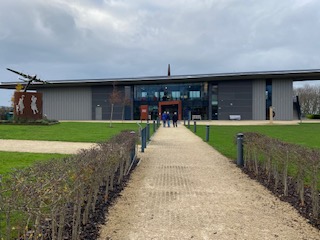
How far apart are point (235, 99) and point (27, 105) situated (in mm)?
35699

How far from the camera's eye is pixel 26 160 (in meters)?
9.14

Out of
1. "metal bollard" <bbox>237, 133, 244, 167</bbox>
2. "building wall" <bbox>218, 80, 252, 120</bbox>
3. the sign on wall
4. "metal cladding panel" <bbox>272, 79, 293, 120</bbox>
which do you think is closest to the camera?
"metal bollard" <bbox>237, 133, 244, 167</bbox>

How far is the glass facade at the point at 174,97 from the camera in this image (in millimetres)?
57125

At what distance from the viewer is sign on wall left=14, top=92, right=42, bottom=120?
2922 centimetres

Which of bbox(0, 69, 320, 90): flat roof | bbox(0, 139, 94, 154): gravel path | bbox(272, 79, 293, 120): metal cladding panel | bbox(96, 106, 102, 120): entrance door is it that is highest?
bbox(0, 69, 320, 90): flat roof

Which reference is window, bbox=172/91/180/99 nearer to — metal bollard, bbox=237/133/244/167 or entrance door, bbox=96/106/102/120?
entrance door, bbox=96/106/102/120

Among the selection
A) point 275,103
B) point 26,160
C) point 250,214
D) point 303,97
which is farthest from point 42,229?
point 303,97

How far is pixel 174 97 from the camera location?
5809cm

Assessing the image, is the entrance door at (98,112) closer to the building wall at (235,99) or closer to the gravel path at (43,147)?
the building wall at (235,99)

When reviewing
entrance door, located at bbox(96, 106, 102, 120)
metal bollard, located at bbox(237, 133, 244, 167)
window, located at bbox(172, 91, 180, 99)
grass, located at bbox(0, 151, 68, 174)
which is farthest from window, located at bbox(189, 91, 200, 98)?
grass, located at bbox(0, 151, 68, 174)

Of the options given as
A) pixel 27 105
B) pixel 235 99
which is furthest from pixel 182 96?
pixel 27 105

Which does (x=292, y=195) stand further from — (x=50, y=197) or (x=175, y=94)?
(x=175, y=94)

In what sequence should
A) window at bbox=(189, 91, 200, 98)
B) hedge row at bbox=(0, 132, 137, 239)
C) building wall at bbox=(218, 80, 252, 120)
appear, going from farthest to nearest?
window at bbox=(189, 91, 200, 98) < building wall at bbox=(218, 80, 252, 120) < hedge row at bbox=(0, 132, 137, 239)

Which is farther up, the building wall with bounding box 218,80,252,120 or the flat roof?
the flat roof
